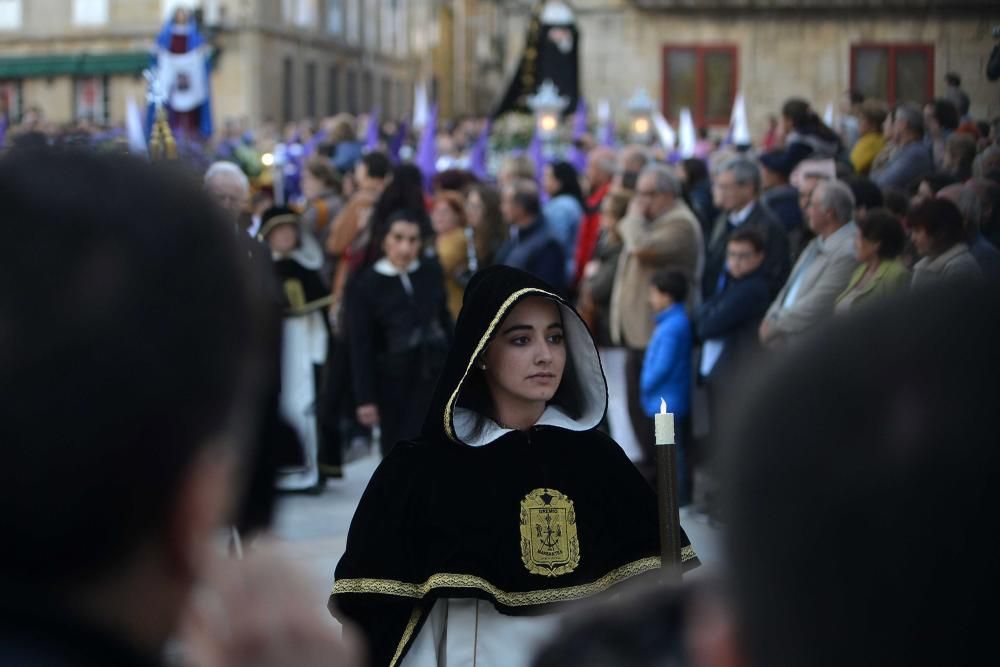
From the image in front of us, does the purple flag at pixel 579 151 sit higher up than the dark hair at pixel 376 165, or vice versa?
the purple flag at pixel 579 151

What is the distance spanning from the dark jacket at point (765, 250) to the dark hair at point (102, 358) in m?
7.39

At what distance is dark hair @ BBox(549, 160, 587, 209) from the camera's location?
1159 cm

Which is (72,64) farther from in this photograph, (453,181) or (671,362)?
(671,362)

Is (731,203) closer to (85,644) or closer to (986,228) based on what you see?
(986,228)

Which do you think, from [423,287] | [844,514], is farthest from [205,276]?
[423,287]

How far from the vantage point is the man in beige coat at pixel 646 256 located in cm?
920

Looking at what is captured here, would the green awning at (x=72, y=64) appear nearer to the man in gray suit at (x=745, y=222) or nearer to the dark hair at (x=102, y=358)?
the man in gray suit at (x=745, y=222)

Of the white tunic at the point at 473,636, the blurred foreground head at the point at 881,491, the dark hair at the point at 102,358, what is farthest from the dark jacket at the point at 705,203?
the blurred foreground head at the point at 881,491

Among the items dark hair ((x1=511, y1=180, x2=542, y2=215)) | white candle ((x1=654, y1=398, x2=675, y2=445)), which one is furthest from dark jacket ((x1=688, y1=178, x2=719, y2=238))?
white candle ((x1=654, y1=398, x2=675, y2=445))

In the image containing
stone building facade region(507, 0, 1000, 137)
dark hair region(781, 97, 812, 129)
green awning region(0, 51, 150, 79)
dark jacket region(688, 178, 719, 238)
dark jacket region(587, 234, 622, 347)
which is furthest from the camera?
green awning region(0, 51, 150, 79)

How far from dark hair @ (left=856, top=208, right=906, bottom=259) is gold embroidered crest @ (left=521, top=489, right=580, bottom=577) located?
3676 millimetres

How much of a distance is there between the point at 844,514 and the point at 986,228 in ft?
20.2

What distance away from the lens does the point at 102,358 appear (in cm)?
116

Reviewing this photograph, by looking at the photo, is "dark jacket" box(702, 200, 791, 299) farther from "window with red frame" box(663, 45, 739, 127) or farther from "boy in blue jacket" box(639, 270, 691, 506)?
"window with red frame" box(663, 45, 739, 127)
